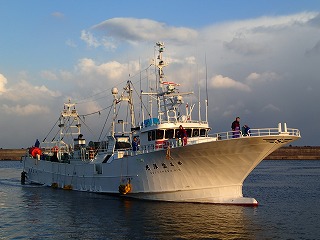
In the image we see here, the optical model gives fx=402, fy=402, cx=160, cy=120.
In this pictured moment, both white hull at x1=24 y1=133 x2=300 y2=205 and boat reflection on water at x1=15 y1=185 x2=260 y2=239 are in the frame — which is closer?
boat reflection on water at x1=15 y1=185 x2=260 y2=239

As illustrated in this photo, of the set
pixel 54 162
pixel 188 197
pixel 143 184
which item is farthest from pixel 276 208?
pixel 54 162

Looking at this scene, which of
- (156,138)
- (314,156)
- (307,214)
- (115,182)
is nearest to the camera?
(307,214)

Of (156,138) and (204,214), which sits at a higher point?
(156,138)

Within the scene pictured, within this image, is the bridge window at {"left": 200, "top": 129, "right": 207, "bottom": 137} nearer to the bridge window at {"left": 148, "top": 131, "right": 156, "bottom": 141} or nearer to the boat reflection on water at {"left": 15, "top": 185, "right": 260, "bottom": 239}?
the bridge window at {"left": 148, "top": 131, "right": 156, "bottom": 141}

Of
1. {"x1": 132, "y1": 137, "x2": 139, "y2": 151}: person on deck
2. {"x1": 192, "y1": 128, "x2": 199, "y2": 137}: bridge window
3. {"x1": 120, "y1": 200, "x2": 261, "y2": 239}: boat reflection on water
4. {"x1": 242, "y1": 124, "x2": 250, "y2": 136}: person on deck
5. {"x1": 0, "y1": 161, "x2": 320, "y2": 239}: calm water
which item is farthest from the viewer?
{"x1": 132, "y1": 137, "x2": 139, "y2": 151}: person on deck

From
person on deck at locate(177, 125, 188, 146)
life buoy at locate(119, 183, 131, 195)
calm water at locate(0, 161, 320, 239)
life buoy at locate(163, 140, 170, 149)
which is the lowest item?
calm water at locate(0, 161, 320, 239)

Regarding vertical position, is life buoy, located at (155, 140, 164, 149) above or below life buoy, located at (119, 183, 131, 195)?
above

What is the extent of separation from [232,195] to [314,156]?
459 feet

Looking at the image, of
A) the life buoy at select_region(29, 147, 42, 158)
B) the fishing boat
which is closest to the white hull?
the fishing boat

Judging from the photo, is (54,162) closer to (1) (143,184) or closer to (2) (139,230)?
(1) (143,184)

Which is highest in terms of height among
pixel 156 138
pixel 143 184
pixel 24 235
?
pixel 156 138

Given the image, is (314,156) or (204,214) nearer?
(204,214)

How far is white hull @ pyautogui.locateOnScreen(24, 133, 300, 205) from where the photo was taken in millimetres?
28141

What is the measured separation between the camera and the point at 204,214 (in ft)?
86.4
